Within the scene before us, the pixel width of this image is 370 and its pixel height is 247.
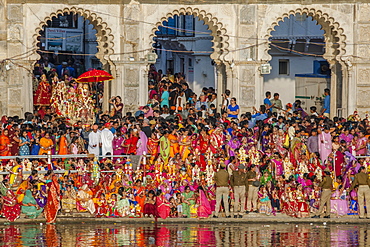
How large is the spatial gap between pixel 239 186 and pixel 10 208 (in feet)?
18.4

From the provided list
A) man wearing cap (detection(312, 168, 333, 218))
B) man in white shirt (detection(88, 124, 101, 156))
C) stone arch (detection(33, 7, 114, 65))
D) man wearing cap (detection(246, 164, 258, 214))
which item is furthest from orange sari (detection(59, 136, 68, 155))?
man wearing cap (detection(312, 168, 333, 218))

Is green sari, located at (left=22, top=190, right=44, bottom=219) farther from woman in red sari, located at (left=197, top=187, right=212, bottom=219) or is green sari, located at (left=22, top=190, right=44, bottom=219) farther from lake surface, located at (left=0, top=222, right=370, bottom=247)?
woman in red sari, located at (left=197, top=187, right=212, bottom=219)

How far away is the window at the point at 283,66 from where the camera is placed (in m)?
39.6

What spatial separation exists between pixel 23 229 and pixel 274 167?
639 cm

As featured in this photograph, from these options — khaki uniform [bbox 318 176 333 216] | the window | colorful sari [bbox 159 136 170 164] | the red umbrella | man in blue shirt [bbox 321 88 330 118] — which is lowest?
khaki uniform [bbox 318 176 333 216]

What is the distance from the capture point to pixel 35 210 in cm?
2823

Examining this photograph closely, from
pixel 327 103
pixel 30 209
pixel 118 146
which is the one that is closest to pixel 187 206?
pixel 118 146

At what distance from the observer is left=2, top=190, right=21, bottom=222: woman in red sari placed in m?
28.1

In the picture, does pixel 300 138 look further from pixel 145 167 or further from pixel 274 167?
pixel 145 167

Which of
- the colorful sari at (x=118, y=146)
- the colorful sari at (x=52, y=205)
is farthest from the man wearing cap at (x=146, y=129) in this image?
the colorful sari at (x=52, y=205)

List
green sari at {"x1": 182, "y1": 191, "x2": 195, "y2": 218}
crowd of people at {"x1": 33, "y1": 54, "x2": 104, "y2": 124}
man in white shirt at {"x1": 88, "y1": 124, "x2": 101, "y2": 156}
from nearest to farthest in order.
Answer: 1. green sari at {"x1": 182, "y1": 191, "x2": 195, "y2": 218}
2. man in white shirt at {"x1": 88, "y1": 124, "x2": 101, "y2": 156}
3. crowd of people at {"x1": 33, "y1": 54, "x2": 104, "y2": 124}

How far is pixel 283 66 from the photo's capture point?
39.7m

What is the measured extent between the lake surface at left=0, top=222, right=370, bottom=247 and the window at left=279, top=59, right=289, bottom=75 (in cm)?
1223

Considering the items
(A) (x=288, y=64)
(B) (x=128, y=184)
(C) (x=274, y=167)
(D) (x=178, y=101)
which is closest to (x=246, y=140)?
(C) (x=274, y=167)
